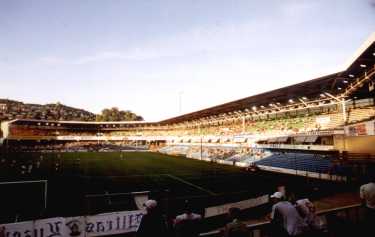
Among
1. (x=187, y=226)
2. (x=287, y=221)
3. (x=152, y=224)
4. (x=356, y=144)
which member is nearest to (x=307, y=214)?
(x=287, y=221)

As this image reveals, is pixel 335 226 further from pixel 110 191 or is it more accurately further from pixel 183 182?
pixel 183 182

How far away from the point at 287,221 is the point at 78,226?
5.89 metres

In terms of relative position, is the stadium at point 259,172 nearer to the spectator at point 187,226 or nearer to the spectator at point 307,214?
the spectator at point 187,226

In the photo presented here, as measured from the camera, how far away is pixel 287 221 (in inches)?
242

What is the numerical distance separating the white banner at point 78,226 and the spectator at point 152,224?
408 cm

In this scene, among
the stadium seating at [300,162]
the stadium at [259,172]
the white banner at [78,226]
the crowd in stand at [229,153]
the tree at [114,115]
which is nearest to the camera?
the white banner at [78,226]

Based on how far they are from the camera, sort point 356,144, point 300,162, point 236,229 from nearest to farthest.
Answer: point 236,229 < point 356,144 < point 300,162

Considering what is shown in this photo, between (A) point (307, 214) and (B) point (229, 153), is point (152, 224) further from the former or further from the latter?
(B) point (229, 153)

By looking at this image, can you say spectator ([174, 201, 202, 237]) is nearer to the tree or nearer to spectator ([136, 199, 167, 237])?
spectator ([136, 199, 167, 237])

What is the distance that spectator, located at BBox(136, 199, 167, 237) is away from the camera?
17.2 ft

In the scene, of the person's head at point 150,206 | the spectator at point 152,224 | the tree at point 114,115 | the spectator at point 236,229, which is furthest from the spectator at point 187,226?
the tree at point 114,115

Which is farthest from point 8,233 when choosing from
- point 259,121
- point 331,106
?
point 259,121

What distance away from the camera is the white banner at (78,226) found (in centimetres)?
795

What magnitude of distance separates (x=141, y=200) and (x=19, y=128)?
4071 inches
